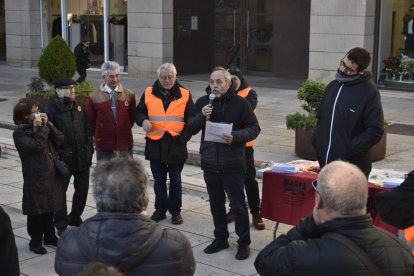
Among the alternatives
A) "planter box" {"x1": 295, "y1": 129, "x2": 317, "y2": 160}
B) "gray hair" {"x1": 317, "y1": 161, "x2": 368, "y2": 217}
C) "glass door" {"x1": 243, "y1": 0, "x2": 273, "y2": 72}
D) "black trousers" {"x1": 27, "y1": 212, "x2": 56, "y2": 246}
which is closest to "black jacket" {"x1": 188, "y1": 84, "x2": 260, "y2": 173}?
"black trousers" {"x1": 27, "y1": 212, "x2": 56, "y2": 246}

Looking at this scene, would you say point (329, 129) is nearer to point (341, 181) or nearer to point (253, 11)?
point (341, 181)

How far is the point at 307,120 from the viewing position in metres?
10.2

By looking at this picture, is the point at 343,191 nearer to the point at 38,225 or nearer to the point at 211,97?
the point at 211,97

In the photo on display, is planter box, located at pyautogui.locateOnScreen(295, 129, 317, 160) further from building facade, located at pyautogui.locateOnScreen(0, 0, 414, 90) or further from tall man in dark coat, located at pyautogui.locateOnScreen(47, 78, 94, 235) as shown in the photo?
Answer: building facade, located at pyautogui.locateOnScreen(0, 0, 414, 90)

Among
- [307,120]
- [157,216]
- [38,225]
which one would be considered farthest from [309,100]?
[38,225]

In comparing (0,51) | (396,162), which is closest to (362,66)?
(396,162)

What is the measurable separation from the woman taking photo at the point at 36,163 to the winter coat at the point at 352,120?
2688 mm

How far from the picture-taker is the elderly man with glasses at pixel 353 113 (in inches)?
237

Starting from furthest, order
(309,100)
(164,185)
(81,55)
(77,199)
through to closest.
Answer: (81,55), (309,100), (164,185), (77,199)

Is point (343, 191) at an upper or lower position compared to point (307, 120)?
upper

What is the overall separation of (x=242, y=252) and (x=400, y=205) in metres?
2.68

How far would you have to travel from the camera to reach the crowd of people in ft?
10.8

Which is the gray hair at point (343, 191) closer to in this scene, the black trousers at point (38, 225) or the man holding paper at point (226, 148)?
the man holding paper at point (226, 148)

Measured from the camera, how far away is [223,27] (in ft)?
73.9
